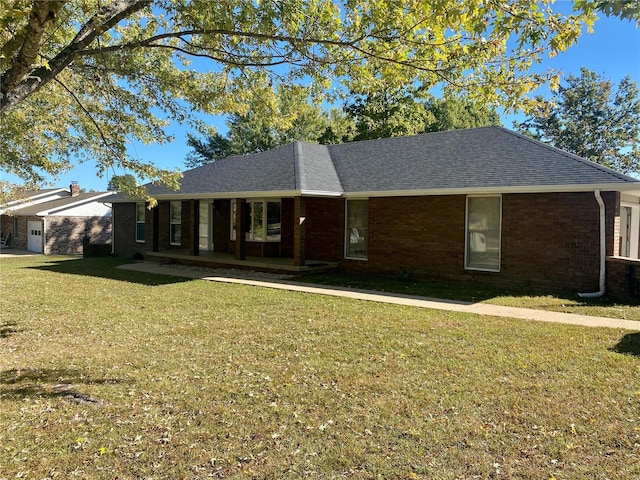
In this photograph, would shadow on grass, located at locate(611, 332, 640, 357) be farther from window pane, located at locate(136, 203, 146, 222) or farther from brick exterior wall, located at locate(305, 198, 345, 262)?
window pane, located at locate(136, 203, 146, 222)

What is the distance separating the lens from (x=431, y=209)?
13.8m

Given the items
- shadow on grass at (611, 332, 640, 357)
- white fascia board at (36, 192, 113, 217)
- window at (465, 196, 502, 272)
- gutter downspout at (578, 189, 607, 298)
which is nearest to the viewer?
shadow on grass at (611, 332, 640, 357)

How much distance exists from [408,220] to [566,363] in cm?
861

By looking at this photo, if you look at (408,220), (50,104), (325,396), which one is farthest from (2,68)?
(408,220)

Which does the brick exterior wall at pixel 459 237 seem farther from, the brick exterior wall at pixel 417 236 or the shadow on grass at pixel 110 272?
the shadow on grass at pixel 110 272

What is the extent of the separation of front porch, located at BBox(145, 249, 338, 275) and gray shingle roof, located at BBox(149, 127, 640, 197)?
2512mm

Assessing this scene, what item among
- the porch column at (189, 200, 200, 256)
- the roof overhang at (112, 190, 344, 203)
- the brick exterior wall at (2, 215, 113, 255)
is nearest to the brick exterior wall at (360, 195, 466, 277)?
the roof overhang at (112, 190, 344, 203)

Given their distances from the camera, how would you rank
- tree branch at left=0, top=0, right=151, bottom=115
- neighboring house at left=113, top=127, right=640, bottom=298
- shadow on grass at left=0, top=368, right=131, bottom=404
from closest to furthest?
shadow on grass at left=0, top=368, right=131, bottom=404 → tree branch at left=0, top=0, right=151, bottom=115 → neighboring house at left=113, top=127, right=640, bottom=298

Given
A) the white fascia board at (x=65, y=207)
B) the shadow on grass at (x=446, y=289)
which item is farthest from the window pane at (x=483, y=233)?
the white fascia board at (x=65, y=207)

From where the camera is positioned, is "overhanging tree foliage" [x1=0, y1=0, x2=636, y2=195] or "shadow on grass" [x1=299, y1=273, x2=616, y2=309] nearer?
"overhanging tree foliage" [x1=0, y1=0, x2=636, y2=195]

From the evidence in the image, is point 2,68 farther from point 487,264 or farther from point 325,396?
point 487,264

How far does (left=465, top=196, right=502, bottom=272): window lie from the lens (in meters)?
12.8

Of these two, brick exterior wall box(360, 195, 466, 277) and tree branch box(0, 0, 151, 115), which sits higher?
tree branch box(0, 0, 151, 115)

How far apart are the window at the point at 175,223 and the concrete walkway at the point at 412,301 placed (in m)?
5.18
